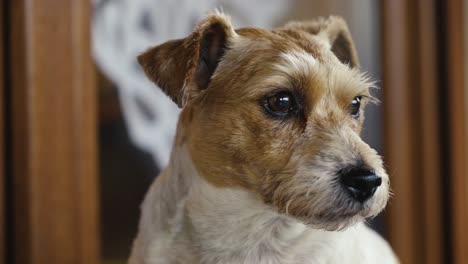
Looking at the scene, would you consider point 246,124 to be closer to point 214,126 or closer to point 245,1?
point 214,126

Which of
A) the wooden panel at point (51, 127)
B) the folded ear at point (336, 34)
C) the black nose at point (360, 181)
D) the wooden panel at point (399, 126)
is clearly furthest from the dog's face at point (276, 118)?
the wooden panel at point (399, 126)

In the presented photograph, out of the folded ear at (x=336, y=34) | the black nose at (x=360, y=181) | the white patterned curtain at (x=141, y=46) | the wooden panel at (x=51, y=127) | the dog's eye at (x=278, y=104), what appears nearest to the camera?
the black nose at (x=360, y=181)

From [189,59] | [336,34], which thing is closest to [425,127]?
[336,34]

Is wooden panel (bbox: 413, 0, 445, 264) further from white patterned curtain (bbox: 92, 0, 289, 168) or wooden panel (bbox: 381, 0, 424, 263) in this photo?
white patterned curtain (bbox: 92, 0, 289, 168)

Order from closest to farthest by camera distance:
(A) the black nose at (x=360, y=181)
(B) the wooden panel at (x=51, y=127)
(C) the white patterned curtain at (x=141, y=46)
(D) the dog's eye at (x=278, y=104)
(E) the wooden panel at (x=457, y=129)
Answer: (A) the black nose at (x=360, y=181), (D) the dog's eye at (x=278, y=104), (B) the wooden panel at (x=51, y=127), (C) the white patterned curtain at (x=141, y=46), (E) the wooden panel at (x=457, y=129)

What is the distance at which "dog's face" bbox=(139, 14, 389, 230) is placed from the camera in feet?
3.90

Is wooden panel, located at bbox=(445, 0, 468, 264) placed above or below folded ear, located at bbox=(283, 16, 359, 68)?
below

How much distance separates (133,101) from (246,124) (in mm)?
693

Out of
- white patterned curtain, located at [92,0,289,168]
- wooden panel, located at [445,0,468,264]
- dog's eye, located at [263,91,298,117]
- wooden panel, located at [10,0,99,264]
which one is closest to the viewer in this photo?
dog's eye, located at [263,91,298,117]

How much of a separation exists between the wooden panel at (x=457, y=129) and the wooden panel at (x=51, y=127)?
1125 millimetres

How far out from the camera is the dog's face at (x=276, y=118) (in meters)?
1.19

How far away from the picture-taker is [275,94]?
1.27m

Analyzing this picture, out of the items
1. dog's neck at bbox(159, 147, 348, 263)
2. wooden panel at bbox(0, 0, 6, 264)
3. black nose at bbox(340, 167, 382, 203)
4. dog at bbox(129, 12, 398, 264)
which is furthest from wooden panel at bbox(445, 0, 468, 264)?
wooden panel at bbox(0, 0, 6, 264)

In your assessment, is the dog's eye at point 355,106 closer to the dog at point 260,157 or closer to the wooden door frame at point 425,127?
the dog at point 260,157
